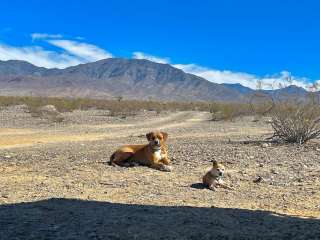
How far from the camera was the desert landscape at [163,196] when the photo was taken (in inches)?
314

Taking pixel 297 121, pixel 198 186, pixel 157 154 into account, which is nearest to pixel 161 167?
pixel 157 154

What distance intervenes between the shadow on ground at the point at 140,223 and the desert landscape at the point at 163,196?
12mm

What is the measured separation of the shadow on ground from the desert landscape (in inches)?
0.5

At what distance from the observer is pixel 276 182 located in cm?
1315

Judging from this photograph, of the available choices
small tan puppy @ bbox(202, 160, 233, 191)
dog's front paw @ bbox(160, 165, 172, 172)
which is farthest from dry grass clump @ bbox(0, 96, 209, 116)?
small tan puppy @ bbox(202, 160, 233, 191)

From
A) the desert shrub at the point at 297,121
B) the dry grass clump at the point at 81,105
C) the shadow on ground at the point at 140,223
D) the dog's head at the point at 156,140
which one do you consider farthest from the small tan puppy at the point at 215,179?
the dry grass clump at the point at 81,105

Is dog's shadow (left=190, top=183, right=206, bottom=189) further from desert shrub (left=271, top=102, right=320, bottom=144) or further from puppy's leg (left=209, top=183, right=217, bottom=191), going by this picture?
desert shrub (left=271, top=102, right=320, bottom=144)

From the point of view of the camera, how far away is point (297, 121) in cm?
2112

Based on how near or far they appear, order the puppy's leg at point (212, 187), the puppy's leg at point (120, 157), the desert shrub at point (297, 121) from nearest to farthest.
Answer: the puppy's leg at point (212, 187) < the puppy's leg at point (120, 157) < the desert shrub at point (297, 121)

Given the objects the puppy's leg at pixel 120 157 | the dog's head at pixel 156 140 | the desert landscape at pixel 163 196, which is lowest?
the desert landscape at pixel 163 196

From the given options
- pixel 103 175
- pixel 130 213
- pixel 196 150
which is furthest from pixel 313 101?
pixel 130 213

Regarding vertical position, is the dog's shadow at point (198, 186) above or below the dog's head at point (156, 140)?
below

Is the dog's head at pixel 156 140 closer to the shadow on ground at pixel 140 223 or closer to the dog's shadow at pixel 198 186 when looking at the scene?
the dog's shadow at pixel 198 186

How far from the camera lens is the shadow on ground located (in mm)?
7660
